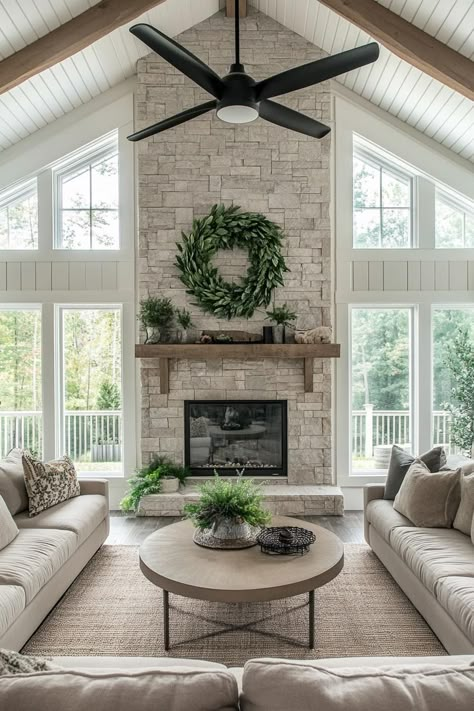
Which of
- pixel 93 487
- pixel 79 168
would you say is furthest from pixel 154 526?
pixel 79 168

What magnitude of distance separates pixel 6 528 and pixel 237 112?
271 cm

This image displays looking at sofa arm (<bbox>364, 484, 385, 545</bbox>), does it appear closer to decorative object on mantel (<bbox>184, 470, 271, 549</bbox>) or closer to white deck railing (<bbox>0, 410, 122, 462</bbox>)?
decorative object on mantel (<bbox>184, 470, 271, 549</bbox>)

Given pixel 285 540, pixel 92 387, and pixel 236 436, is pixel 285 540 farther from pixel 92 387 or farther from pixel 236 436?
pixel 92 387

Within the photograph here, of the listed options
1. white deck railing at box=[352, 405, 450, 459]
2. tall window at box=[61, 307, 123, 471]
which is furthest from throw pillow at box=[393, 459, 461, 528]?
tall window at box=[61, 307, 123, 471]

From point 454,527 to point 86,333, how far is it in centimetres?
388

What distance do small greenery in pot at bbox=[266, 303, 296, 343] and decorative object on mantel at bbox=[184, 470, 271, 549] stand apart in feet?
7.51

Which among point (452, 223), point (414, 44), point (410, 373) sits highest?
point (414, 44)

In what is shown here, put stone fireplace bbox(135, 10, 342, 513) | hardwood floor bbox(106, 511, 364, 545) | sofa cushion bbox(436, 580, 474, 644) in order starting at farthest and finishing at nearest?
stone fireplace bbox(135, 10, 342, 513) < hardwood floor bbox(106, 511, 364, 545) < sofa cushion bbox(436, 580, 474, 644)

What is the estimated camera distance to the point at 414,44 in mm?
4297

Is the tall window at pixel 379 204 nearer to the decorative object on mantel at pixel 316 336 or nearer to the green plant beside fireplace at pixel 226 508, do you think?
the decorative object on mantel at pixel 316 336

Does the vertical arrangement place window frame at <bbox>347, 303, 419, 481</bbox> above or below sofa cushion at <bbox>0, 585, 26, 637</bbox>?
above

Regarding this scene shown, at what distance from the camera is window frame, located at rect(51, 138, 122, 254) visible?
5633mm

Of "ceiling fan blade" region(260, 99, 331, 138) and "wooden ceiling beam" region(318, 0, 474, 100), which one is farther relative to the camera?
"wooden ceiling beam" region(318, 0, 474, 100)

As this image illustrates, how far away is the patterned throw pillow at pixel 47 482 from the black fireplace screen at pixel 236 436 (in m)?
1.61
